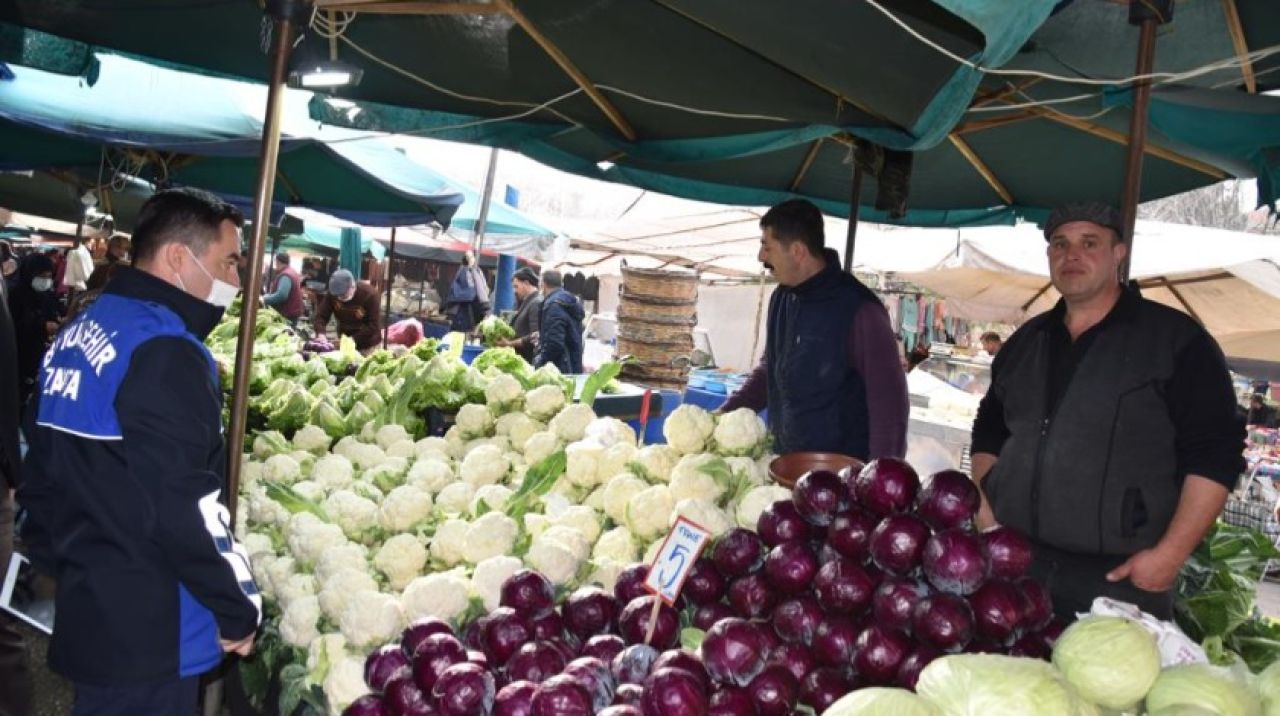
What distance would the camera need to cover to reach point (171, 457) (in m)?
2.00

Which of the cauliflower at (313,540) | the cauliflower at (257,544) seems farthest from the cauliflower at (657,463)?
the cauliflower at (257,544)

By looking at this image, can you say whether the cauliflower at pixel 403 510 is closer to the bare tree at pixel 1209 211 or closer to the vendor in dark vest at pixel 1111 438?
the vendor in dark vest at pixel 1111 438

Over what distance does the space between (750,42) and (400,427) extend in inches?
96.6

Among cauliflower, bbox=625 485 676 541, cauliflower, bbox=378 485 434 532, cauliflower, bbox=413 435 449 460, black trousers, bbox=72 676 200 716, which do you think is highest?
cauliflower, bbox=625 485 676 541

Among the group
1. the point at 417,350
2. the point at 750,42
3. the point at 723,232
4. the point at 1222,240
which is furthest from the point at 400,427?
the point at 723,232

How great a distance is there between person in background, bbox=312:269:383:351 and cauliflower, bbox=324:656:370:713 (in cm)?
738

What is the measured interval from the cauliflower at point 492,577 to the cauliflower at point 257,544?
1.05m

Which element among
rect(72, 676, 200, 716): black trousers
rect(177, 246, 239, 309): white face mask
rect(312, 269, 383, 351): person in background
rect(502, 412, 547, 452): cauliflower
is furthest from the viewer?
rect(312, 269, 383, 351): person in background

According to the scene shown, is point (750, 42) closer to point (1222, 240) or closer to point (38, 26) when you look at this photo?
point (38, 26)

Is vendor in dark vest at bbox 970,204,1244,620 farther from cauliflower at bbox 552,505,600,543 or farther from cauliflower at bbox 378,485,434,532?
cauliflower at bbox 378,485,434,532

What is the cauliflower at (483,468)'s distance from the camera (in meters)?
3.25

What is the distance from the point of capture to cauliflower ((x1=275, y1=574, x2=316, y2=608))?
2611 mm

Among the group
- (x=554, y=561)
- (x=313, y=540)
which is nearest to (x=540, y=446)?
(x=313, y=540)

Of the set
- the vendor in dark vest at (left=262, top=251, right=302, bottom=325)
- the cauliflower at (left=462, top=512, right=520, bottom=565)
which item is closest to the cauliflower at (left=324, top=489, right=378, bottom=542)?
the cauliflower at (left=462, top=512, right=520, bottom=565)
